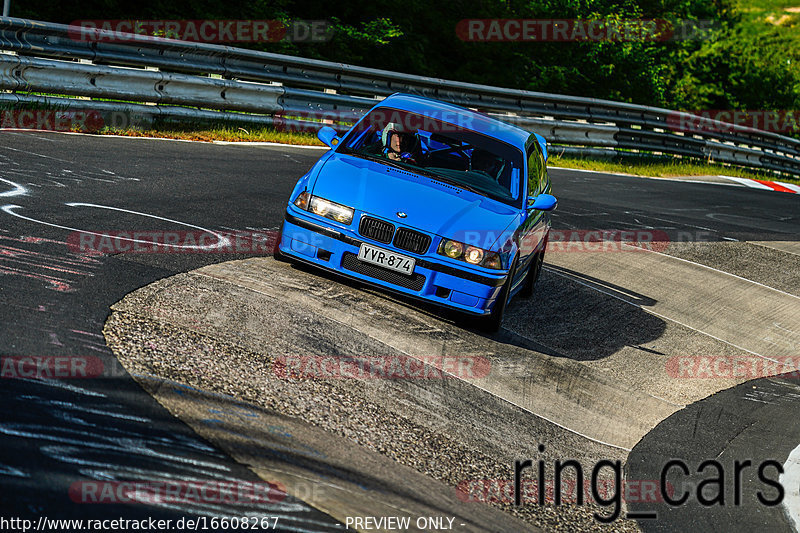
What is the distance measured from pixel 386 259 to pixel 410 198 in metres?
0.56

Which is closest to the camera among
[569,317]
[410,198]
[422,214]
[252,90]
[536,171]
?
[422,214]

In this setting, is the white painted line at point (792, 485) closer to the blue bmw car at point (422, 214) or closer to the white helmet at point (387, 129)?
the blue bmw car at point (422, 214)

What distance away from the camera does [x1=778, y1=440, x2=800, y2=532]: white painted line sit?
18.1 feet

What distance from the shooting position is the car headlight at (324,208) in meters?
7.05

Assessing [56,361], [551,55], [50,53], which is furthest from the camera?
[551,55]

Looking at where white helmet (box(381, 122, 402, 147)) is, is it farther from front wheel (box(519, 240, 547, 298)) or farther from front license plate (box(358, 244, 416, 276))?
front wheel (box(519, 240, 547, 298))

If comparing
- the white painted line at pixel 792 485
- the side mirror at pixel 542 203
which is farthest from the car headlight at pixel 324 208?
the white painted line at pixel 792 485

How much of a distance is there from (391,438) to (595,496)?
1.23m

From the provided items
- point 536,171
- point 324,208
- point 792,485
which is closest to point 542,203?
point 536,171

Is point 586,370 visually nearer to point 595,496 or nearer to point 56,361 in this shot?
point 595,496

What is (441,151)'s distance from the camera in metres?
8.15

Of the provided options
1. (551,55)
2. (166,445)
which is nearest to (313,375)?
(166,445)

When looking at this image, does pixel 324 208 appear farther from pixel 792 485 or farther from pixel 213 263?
pixel 792 485

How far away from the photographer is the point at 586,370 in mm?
7281
